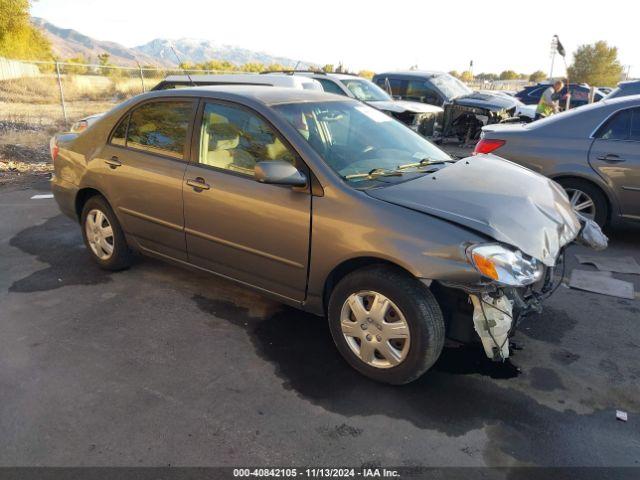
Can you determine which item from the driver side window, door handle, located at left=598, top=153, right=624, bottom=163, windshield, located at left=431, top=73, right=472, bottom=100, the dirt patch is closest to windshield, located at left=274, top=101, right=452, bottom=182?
the driver side window

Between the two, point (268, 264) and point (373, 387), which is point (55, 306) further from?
point (373, 387)

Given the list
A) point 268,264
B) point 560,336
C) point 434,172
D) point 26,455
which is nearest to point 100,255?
point 268,264

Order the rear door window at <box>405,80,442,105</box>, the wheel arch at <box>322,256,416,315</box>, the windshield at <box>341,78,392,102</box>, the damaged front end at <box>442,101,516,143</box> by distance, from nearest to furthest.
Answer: the wheel arch at <box>322,256,416,315</box> → the windshield at <box>341,78,392,102</box> → the damaged front end at <box>442,101,516,143</box> → the rear door window at <box>405,80,442,105</box>

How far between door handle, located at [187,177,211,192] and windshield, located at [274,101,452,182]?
76cm

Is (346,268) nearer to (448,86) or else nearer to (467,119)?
(467,119)

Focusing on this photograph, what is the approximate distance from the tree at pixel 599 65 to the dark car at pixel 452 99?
3756cm

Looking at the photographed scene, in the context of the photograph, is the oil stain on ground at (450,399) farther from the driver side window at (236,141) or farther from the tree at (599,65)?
the tree at (599,65)

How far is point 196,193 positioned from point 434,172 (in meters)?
1.73

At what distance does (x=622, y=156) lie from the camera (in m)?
5.12

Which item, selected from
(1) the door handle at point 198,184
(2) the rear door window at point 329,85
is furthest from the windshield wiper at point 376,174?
(2) the rear door window at point 329,85

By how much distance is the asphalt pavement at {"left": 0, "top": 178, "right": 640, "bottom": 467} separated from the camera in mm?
2488

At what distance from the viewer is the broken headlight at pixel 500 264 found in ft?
8.45

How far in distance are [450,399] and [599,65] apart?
50.7 meters

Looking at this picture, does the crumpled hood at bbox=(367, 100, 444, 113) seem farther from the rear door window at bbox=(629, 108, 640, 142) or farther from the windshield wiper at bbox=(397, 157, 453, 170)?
the windshield wiper at bbox=(397, 157, 453, 170)
